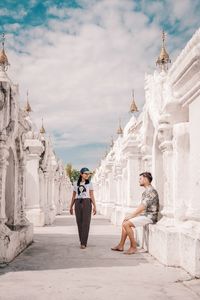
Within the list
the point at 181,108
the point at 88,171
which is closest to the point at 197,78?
the point at 181,108

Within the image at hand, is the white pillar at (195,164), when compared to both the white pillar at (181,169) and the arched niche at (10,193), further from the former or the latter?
the arched niche at (10,193)

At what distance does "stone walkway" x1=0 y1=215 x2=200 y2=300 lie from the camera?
4414 millimetres

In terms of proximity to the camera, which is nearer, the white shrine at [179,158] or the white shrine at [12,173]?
the white shrine at [179,158]

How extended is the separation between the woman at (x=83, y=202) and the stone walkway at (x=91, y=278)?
902 millimetres

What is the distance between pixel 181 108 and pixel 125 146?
588 cm

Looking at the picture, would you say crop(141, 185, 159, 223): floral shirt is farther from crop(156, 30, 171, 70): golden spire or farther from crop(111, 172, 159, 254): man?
crop(156, 30, 171, 70): golden spire

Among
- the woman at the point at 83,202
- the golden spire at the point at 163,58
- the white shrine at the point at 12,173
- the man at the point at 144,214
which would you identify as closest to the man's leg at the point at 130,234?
the man at the point at 144,214

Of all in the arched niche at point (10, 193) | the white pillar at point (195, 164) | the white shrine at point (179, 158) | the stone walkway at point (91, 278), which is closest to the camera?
the stone walkway at point (91, 278)

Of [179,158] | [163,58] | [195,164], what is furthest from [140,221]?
[163,58]

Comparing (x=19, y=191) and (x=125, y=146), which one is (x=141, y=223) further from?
(x=125, y=146)

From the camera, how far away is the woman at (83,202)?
855 cm

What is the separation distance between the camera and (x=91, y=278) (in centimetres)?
525

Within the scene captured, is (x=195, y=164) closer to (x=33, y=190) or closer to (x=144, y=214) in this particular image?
(x=144, y=214)

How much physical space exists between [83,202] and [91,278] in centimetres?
357
